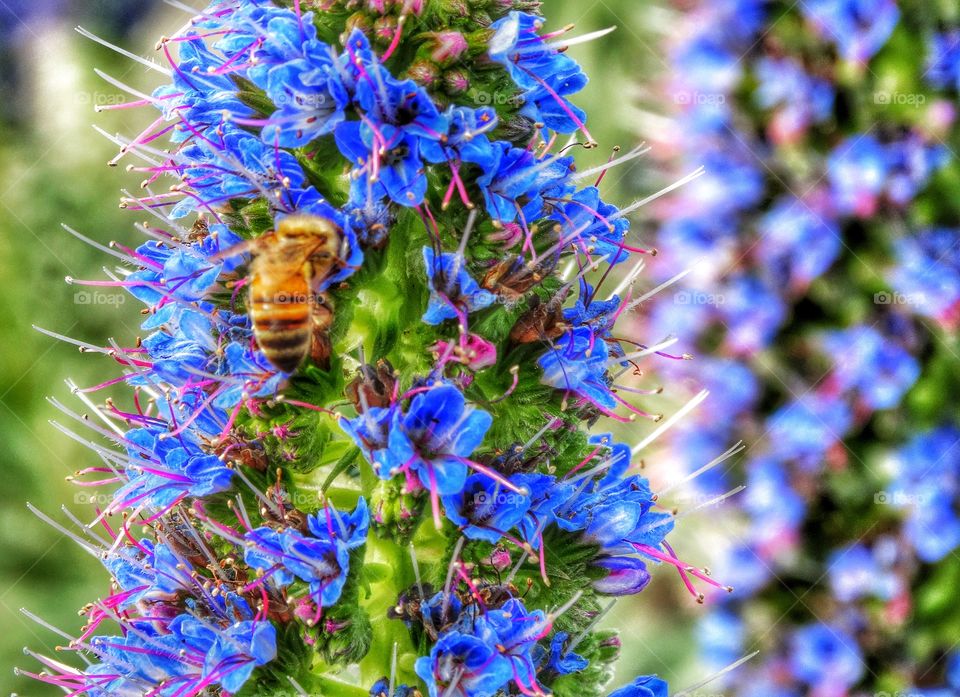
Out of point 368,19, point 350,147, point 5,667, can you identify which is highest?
point 368,19

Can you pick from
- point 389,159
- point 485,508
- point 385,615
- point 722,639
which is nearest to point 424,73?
point 389,159

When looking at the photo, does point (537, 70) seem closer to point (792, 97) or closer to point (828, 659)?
point (792, 97)

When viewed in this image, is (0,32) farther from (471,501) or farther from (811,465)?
(471,501)

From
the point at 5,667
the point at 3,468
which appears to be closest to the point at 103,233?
the point at 3,468

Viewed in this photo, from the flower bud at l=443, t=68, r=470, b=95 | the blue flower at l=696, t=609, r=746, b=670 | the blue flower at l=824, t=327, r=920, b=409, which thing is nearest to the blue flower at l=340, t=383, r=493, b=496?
the flower bud at l=443, t=68, r=470, b=95

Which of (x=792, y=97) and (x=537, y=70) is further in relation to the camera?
(x=792, y=97)

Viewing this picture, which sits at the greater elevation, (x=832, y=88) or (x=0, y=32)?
(x=832, y=88)

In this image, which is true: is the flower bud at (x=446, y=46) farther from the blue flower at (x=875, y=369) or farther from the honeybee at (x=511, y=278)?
the blue flower at (x=875, y=369)
